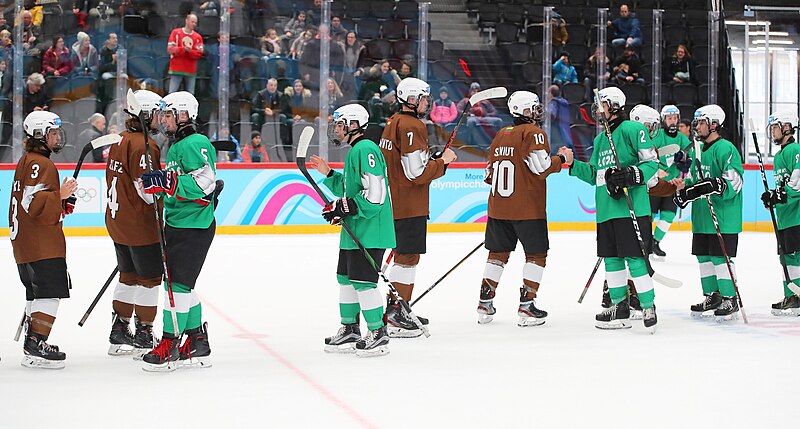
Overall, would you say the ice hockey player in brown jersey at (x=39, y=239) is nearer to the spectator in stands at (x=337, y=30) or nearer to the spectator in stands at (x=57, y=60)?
the spectator in stands at (x=57, y=60)

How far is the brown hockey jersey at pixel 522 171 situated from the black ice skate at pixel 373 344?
139 cm

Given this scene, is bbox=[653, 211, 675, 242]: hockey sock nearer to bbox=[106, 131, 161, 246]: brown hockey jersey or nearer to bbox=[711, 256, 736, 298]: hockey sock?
bbox=[711, 256, 736, 298]: hockey sock

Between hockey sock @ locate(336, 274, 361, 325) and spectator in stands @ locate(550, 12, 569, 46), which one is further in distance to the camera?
spectator in stands @ locate(550, 12, 569, 46)

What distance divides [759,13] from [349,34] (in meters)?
5.18

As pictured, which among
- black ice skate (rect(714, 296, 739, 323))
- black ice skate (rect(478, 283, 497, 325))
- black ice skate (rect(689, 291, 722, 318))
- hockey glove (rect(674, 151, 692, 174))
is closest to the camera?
black ice skate (rect(478, 283, 497, 325))

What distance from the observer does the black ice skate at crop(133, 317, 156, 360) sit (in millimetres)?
5020

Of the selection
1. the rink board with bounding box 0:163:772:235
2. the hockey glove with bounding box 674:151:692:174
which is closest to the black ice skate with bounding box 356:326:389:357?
the hockey glove with bounding box 674:151:692:174

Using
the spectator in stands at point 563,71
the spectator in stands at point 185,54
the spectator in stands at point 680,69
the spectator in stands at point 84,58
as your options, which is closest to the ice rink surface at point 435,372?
the spectator in stands at point 84,58

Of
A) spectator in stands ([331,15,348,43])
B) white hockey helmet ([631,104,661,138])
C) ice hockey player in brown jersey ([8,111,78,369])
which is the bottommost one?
ice hockey player in brown jersey ([8,111,78,369])

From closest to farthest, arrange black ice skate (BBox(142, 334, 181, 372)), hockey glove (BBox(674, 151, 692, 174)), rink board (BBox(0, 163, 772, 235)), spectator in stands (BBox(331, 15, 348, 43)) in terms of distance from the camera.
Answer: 1. black ice skate (BBox(142, 334, 181, 372))
2. hockey glove (BBox(674, 151, 692, 174))
3. rink board (BBox(0, 163, 772, 235))
4. spectator in stands (BBox(331, 15, 348, 43))

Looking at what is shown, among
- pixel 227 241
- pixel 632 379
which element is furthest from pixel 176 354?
pixel 227 241

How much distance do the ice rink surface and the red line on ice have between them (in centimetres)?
1

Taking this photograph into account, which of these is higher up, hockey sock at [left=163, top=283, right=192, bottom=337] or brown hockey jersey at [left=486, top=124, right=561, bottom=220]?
brown hockey jersey at [left=486, top=124, right=561, bottom=220]

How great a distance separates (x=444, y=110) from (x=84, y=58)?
4.12m
